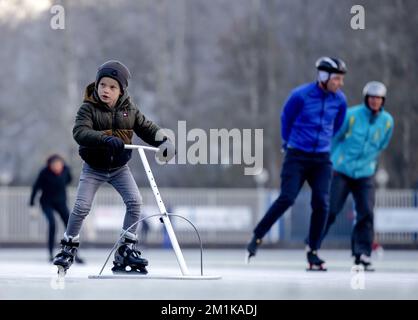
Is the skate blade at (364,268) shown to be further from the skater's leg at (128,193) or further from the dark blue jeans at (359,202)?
the skater's leg at (128,193)

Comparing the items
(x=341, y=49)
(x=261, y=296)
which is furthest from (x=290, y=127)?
(x=341, y=49)

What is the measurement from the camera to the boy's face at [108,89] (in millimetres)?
9148

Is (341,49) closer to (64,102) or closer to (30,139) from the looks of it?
A: (64,102)

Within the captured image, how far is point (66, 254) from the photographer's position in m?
9.43

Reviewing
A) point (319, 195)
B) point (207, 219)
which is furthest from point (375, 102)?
point (207, 219)

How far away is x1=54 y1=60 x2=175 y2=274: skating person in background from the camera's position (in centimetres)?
916

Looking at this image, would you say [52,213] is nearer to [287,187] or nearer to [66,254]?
[287,187]

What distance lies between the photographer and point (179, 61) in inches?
1962

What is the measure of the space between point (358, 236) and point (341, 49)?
2472cm

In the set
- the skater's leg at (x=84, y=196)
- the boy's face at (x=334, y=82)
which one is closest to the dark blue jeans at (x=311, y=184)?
the boy's face at (x=334, y=82)

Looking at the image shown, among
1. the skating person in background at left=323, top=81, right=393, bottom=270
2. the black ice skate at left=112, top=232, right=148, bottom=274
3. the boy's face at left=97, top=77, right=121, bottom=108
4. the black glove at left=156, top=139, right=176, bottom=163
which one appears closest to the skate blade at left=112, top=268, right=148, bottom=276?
the black ice skate at left=112, top=232, right=148, bottom=274

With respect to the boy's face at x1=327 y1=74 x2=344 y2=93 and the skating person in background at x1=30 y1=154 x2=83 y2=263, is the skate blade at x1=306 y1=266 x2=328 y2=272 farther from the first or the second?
the skating person in background at x1=30 y1=154 x2=83 y2=263

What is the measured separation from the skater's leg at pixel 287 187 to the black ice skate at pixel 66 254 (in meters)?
2.93

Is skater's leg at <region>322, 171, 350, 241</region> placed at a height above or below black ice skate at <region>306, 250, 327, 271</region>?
above
